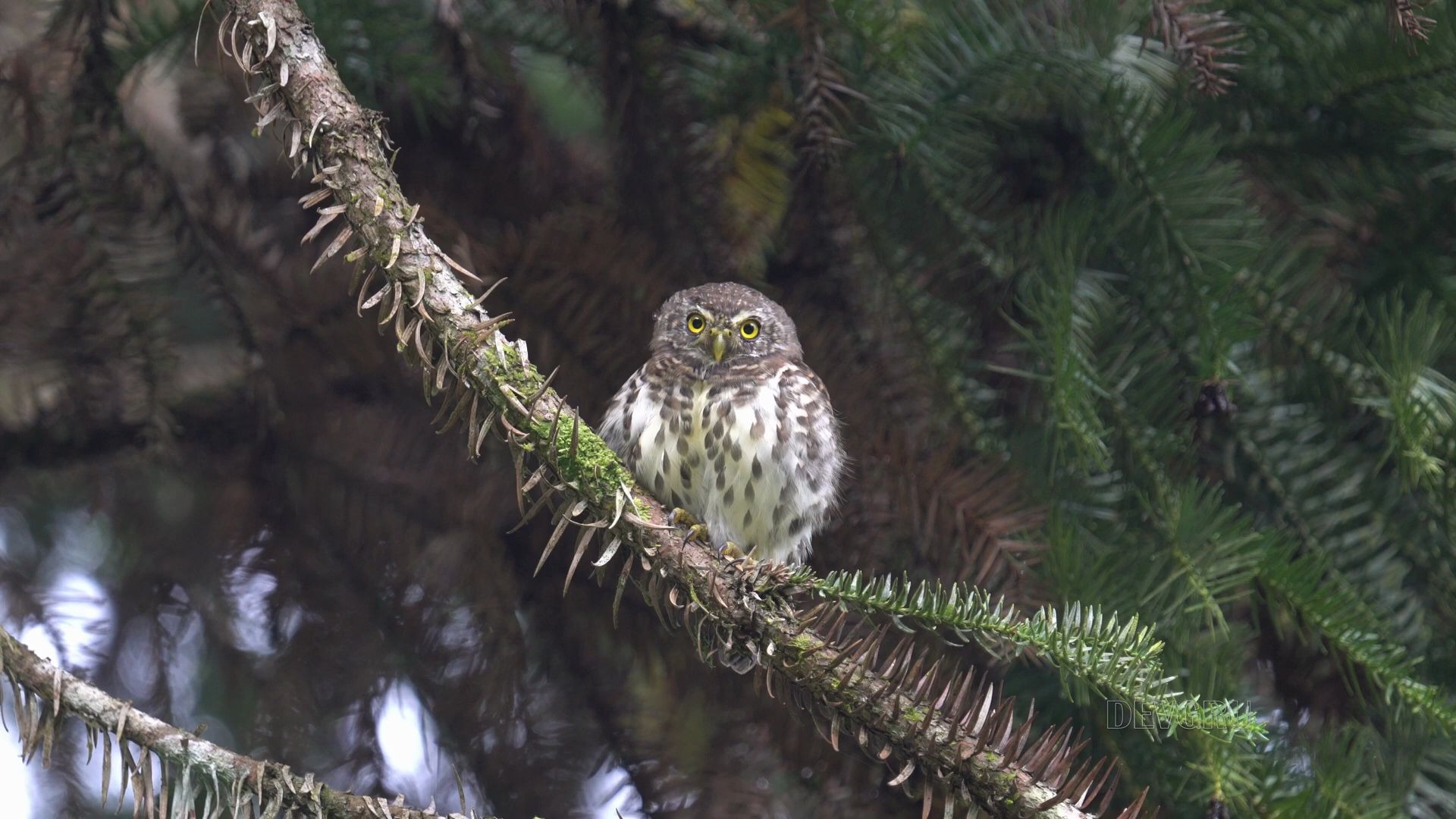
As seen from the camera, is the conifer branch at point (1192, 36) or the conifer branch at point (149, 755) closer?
the conifer branch at point (149, 755)

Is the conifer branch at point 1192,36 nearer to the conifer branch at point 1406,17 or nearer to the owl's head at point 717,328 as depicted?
the conifer branch at point 1406,17

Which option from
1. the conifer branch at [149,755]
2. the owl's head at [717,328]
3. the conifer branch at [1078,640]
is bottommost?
the owl's head at [717,328]

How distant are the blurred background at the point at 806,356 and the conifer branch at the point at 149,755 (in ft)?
1.89

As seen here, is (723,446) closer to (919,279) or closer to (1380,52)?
(919,279)

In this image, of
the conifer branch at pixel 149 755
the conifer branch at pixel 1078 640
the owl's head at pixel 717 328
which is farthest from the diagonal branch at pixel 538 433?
the owl's head at pixel 717 328

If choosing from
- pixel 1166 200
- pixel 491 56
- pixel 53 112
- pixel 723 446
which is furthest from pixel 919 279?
pixel 53 112

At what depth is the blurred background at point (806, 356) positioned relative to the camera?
192cm

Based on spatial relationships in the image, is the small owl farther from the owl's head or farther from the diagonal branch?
the diagonal branch

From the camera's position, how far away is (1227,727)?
129 centimetres

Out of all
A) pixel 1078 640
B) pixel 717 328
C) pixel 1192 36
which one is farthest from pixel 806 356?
pixel 1078 640

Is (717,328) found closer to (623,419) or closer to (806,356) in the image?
(623,419)

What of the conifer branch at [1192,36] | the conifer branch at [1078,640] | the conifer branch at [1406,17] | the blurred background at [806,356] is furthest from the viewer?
the blurred background at [806,356]

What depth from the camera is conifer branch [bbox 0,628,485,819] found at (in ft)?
4.29

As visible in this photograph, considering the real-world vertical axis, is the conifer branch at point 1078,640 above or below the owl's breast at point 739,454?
above
